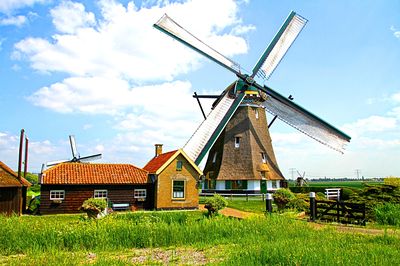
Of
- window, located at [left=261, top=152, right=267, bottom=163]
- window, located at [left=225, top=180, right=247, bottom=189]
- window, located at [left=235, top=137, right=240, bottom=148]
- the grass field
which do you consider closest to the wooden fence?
the grass field

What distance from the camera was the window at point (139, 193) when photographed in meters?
20.2

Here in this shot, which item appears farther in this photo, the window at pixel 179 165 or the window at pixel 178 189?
the window at pixel 179 165

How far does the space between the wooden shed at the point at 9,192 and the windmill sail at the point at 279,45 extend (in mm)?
17368

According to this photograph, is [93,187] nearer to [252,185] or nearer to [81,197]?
[81,197]

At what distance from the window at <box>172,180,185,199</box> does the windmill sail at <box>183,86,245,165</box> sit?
7.26ft

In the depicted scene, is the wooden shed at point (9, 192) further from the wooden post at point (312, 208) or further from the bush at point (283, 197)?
the wooden post at point (312, 208)

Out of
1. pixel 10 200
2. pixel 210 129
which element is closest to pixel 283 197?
pixel 210 129

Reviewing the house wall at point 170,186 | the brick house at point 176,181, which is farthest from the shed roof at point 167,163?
the house wall at point 170,186

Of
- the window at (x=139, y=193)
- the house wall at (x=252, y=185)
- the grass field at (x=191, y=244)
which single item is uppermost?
the house wall at (x=252, y=185)

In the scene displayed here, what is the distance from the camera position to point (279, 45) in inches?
1049

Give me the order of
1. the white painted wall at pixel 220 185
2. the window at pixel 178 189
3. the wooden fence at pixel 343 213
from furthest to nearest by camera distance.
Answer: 1. the white painted wall at pixel 220 185
2. the window at pixel 178 189
3. the wooden fence at pixel 343 213

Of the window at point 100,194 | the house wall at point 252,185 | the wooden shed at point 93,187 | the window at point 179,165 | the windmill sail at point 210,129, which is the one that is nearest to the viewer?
the wooden shed at point 93,187

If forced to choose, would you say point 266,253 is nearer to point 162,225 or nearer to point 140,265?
point 140,265

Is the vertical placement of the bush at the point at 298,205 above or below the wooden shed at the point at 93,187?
below
